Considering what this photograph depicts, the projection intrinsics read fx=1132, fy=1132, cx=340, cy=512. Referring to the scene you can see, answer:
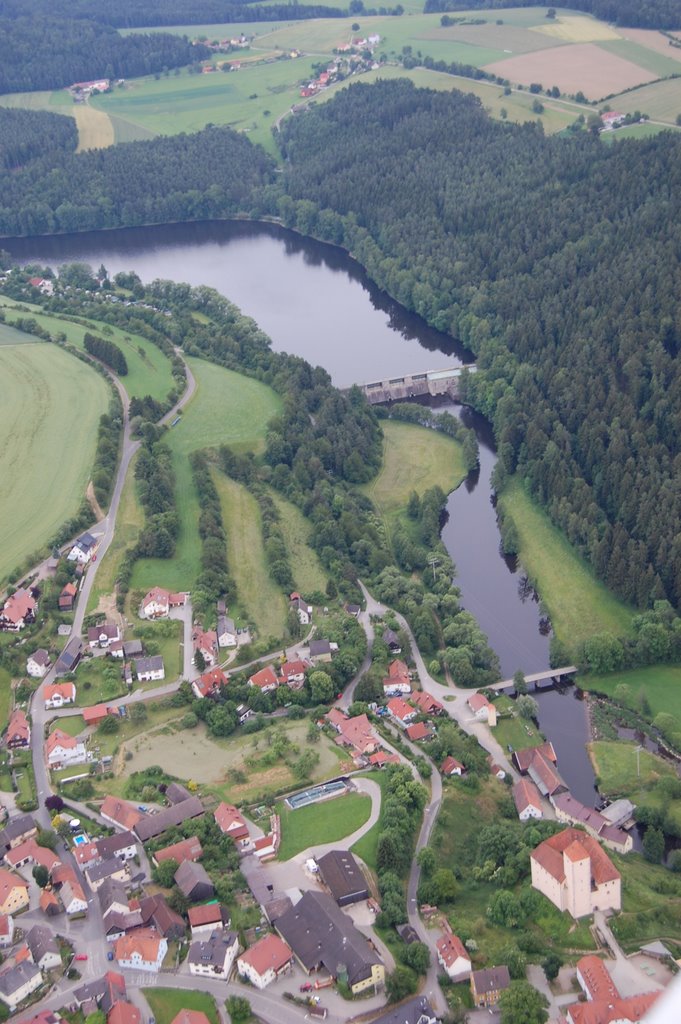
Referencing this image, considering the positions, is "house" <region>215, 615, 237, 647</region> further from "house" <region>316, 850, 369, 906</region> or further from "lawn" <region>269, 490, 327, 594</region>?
"house" <region>316, 850, 369, 906</region>

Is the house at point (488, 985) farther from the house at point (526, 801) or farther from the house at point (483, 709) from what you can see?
the house at point (483, 709)

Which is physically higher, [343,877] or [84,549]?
[343,877]

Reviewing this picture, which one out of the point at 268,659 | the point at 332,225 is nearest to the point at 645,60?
the point at 332,225

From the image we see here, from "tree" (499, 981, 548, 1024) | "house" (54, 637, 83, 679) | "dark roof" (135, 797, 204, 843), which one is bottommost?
"house" (54, 637, 83, 679)

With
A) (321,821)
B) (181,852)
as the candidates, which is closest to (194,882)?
(181,852)

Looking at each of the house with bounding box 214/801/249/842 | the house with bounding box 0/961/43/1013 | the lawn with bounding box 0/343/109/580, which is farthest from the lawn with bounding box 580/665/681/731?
the lawn with bounding box 0/343/109/580

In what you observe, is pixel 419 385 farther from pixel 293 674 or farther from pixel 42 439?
pixel 293 674

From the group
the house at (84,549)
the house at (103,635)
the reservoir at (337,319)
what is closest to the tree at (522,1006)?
the reservoir at (337,319)
